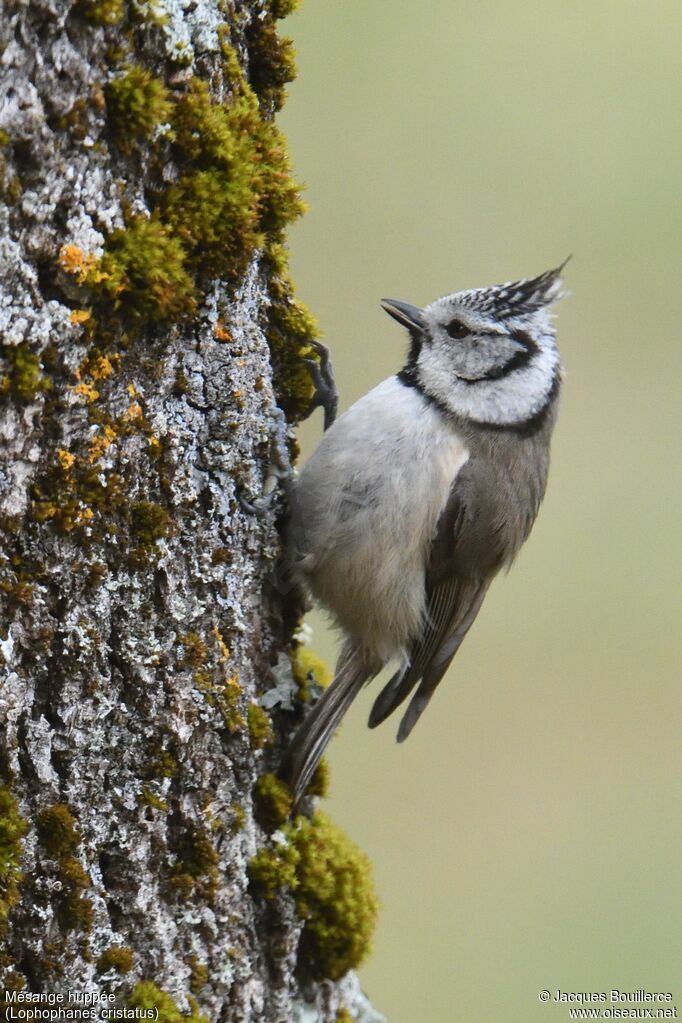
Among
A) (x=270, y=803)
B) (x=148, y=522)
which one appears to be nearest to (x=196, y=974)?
(x=270, y=803)

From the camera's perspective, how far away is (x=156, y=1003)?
2.51 meters

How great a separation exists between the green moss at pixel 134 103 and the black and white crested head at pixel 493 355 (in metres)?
1.59

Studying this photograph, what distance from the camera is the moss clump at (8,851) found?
220cm

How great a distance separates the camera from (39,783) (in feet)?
7.50

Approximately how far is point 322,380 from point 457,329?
0.56 metres

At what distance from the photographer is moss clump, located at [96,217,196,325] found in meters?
2.23

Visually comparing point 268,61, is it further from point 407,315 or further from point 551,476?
point 551,476

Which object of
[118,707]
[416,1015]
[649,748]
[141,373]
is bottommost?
[416,1015]

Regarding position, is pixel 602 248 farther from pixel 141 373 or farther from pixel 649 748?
pixel 141 373

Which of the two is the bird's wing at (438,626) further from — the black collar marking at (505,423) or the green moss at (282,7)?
the green moss at (282,7)

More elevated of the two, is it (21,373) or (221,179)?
(221,179)

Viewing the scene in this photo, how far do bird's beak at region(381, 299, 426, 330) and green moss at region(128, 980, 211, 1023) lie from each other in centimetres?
217

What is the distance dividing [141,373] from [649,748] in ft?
16.3

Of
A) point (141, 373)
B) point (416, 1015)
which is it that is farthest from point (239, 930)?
point (416, 1015)
